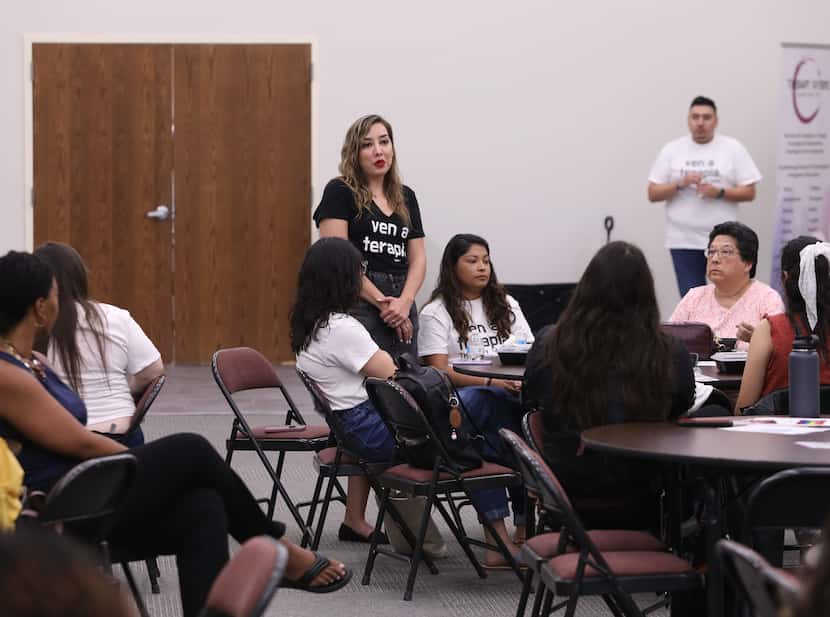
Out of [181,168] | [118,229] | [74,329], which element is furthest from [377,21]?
[74,329]

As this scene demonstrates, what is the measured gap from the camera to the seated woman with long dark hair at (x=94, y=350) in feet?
13.9

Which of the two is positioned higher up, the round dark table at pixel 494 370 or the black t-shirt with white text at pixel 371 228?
the black t-shirt with white text at pixel 371 228

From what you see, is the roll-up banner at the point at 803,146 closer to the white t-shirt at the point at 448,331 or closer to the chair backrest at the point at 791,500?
the white t-shirt at the point at 448,331

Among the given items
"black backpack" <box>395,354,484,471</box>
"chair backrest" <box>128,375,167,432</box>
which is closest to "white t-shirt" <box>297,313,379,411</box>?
"black backpack" <box>395,354,484,471</box>

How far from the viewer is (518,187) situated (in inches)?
384

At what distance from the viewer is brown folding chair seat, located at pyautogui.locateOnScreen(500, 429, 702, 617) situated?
118 inches

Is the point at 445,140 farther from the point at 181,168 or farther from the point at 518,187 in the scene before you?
the point at 181,168

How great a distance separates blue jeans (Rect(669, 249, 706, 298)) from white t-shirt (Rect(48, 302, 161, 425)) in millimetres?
5182

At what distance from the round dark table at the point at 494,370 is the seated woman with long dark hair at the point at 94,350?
3.57 feet

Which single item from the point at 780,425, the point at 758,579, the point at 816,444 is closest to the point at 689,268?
the point at 780,425

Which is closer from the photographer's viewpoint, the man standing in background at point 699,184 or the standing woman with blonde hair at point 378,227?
the standing woman with blonde hair at point 378,227

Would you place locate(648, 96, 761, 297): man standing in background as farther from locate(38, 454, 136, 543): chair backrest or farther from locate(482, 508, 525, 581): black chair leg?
locate(38, 454, 136, 543): chair backrest

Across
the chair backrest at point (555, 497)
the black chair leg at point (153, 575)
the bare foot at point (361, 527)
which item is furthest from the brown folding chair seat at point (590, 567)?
the bare foot at point (361, 527)

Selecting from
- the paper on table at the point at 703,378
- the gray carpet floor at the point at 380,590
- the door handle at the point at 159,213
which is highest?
the door handle at the point at 159,213
